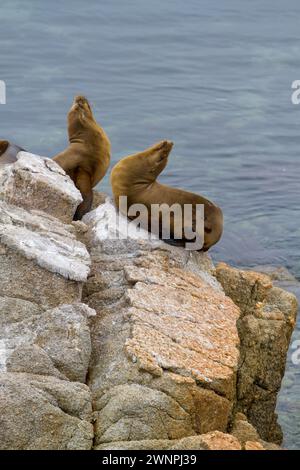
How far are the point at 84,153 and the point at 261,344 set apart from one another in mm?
3438

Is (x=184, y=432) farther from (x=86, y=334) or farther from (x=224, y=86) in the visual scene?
(x=224, y=86)

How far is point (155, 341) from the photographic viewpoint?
26.0 ft

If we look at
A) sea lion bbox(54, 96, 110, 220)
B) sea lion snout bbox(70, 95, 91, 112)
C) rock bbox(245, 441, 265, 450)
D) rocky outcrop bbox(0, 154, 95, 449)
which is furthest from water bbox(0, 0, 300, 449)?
rock bbox(245, 441, 265, 450)

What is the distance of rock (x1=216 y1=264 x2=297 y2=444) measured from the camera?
30.8 ft

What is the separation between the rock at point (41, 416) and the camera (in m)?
6.75

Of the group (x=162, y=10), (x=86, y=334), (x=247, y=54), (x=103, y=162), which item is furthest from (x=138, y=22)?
(x=86, y=334)

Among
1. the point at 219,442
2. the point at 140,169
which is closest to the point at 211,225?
the point at 140,169

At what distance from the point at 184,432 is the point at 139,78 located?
21.6 metres

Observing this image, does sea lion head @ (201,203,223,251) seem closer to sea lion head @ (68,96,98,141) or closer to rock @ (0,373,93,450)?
sea lion head @ (68,96,98,141)

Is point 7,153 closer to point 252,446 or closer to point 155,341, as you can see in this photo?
point 155,341

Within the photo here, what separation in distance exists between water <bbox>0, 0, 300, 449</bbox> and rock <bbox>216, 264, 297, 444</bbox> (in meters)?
5.47

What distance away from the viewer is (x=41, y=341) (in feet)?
24.8

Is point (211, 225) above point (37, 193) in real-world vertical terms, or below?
below
